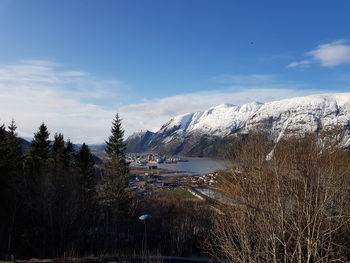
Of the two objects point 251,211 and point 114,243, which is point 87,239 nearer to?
point 114,243

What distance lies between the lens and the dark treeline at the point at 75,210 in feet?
58.3

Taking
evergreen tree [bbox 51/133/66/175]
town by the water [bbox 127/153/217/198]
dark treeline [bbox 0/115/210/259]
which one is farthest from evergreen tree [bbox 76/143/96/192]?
town by the water [bbox 127/153/217/198]

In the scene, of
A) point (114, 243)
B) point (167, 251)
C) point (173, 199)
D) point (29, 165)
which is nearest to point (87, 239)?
point (114, 243)

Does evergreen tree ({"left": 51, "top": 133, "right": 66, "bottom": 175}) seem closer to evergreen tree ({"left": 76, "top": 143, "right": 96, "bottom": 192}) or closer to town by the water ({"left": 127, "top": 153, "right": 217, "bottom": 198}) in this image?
evergreen tree ({"left": 76, "top": 143, "right": 96, "bottom": 192})

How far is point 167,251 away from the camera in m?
21.5

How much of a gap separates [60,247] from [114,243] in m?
4.63

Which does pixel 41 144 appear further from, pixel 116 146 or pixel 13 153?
pixel 116 146

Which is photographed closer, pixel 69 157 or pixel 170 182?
pixel 69 157

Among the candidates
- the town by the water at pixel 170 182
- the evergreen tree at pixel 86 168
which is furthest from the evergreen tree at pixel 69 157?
the town by the water at pixel 170 182

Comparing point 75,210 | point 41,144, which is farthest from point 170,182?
point 75,210

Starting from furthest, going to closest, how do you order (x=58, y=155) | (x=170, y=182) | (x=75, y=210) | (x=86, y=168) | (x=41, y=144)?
(x=170, y=182)
(x=86, y=168)
(x=41, y=144)
(x=58, y=155)
(x=75, y=210)

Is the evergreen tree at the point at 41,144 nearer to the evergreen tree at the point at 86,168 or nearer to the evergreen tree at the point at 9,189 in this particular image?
the evergreen tree at the point at 86,168

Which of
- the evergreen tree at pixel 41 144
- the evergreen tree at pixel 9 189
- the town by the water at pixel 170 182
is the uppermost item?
the evergreen tree at pixel 41 144

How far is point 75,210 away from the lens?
19.0 metres
